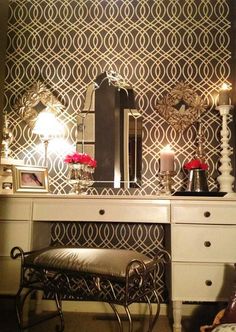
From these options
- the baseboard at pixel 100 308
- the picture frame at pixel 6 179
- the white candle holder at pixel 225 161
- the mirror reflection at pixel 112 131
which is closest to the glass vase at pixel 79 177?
the mirror reflection at pixel 112 131

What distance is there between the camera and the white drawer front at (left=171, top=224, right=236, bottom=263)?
1599mm

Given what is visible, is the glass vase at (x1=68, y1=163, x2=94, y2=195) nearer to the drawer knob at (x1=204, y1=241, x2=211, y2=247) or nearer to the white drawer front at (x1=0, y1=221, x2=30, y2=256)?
the white drawer front at (x1=0, y1=221, x2=30, y2=256)

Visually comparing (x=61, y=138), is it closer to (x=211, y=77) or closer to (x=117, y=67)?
(x=117, y=67)

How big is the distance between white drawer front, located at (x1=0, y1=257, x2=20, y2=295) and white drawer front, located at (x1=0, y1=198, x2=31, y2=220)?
241 mm

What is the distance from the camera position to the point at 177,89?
2.14 m

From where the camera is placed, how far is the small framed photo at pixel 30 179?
1819 millimetres

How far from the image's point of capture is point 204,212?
5.38 feet

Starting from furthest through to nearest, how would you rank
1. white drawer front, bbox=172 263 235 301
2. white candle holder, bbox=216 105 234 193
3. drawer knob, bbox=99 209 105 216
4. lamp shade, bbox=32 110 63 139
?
lamp shade, bbox=32 110 63 139 → white candle holder, bbox=216 105 234 193 → drawer knob, bbox=99 209 105 216 → white drawer front, bbox=172 263 235 301

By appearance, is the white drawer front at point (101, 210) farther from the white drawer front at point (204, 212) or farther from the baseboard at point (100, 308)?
the baseboard at point (100, 308)

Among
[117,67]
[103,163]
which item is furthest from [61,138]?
[117,67]

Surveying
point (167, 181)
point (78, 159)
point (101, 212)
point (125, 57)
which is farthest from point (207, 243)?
point (125, 57)

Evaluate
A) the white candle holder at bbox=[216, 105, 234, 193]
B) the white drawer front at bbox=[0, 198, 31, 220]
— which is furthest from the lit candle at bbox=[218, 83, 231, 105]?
the white drawer front at bbox=[0, 198, 31, 220]

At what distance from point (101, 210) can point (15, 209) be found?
19.6 inches

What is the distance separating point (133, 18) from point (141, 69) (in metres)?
0.41
